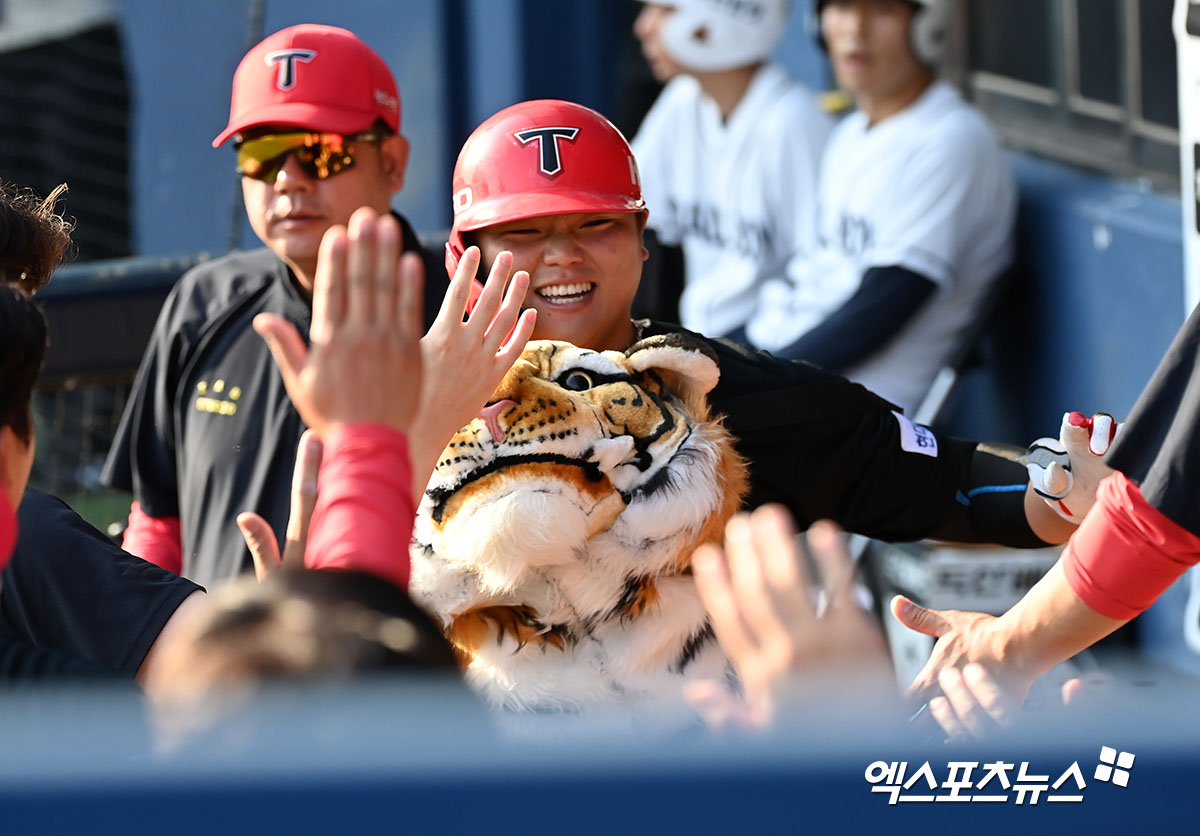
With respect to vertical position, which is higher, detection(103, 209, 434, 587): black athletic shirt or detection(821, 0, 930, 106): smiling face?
detection(821, 0, 930, 106): smiling face

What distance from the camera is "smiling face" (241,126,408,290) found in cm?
318

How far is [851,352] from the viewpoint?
176 inches

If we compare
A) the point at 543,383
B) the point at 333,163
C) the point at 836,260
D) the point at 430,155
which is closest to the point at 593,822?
the point at 543,383

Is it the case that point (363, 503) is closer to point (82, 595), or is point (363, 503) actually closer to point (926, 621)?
point (82, 595)

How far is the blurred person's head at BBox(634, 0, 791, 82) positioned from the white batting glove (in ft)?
10.9

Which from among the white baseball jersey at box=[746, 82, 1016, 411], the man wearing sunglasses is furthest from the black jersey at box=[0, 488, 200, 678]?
Result: the white baseball jersey at box=[746, 82, 1016, 411]

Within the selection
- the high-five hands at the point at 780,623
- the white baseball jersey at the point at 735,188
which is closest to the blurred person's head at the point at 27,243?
the high-five hands at the point at 780,623

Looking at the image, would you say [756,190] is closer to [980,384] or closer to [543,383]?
[980,384]

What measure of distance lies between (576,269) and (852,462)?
19.6 inches

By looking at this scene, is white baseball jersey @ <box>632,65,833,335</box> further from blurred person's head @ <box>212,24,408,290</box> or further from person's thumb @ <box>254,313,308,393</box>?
person's thumb @ <box>254,313,308,393</box>

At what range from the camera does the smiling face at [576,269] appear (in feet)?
7.66

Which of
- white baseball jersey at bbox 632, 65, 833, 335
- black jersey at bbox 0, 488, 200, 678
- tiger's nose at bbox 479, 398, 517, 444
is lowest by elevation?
white baseball jersey at bbox 632, 65, 833, 335

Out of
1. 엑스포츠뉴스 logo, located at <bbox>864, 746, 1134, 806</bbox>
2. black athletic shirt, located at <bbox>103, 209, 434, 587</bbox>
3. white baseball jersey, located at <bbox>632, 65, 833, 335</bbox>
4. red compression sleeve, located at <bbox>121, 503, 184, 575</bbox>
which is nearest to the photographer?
엑스포츠뉴스 logo, located at <bbox>864, 746, 1134, 806</bbox>

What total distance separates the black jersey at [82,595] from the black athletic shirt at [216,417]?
944 millimetres
